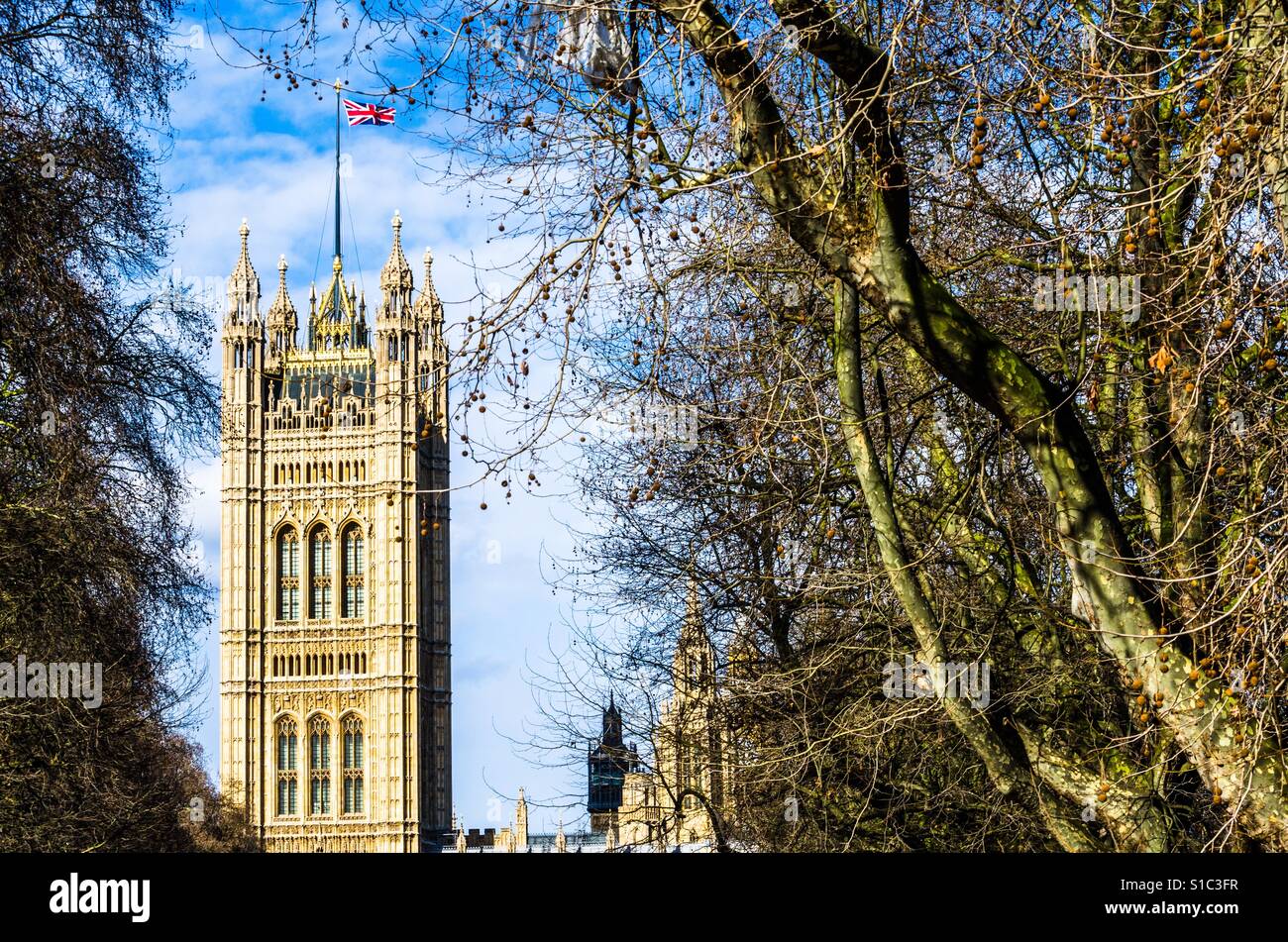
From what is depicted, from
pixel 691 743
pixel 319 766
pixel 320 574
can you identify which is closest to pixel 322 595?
pixel 320 574

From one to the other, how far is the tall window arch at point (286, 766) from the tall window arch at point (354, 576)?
6157 millimetres

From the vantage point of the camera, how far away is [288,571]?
3602 inches

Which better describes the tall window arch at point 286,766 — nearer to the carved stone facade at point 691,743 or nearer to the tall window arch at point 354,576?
the tall window arch at point 354,576

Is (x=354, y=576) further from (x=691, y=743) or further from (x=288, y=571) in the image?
(x=691, y=743)

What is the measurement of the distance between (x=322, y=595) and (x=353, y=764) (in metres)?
8.39

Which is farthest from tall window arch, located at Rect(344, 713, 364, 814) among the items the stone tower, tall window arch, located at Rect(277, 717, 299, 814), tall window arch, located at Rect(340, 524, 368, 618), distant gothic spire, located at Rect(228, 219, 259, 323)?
distant gothic spire, located at Rect(228, 219, 259, 323)

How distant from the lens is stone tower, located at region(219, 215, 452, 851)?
291 ft

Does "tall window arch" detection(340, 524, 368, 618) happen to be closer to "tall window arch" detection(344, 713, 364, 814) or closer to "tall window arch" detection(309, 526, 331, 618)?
"tall window arch" detection(309, 526, 331, 618)

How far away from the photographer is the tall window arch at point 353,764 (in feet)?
294

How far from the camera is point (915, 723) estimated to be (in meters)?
13.3

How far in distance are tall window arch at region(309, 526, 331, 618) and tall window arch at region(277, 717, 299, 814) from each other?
556 cm
